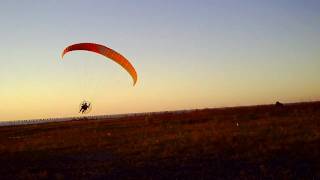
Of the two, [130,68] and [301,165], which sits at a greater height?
[130,68]

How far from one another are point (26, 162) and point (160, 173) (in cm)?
813

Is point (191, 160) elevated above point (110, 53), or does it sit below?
below

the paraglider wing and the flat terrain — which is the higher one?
the paraglider wing

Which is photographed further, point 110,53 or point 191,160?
point 110,53

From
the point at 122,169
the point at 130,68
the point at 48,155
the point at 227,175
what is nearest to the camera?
the point at 227,175

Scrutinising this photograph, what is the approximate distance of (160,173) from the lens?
1473 cm

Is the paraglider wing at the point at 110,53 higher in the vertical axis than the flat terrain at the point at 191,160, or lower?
higher

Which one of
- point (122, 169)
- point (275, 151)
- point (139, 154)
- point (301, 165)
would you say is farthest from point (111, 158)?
point (301, 165)

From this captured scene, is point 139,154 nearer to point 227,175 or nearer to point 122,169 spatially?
point 122,169

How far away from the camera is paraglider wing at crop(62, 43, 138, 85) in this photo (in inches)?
741

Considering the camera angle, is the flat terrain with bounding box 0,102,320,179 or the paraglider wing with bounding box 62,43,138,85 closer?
the flat terrain with bounding box 0,102,320,179

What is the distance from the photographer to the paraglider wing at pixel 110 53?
18.8 meters

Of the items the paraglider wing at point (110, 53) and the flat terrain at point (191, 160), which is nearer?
the flat terrain at point (191, 160)

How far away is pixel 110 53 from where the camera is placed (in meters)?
18.8
